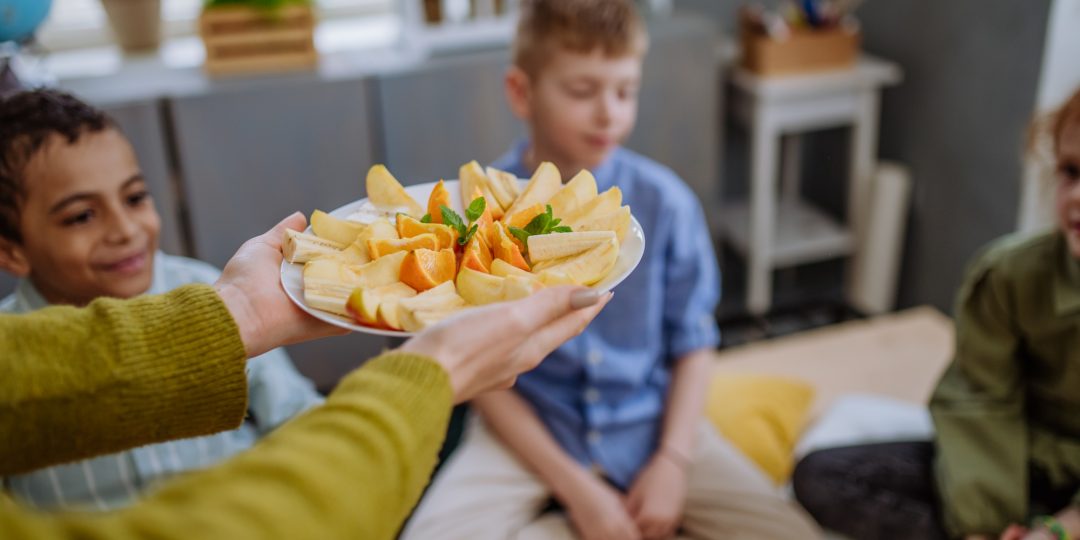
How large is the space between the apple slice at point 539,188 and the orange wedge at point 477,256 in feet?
0.10

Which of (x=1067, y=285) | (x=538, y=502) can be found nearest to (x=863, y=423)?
(x=1067, y=285)

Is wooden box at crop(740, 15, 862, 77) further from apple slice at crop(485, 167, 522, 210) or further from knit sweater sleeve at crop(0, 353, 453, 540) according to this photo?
knit sweater sleeve at crop(0, 353, 453, 540)

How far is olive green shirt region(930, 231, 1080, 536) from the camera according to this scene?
1041 millimetres

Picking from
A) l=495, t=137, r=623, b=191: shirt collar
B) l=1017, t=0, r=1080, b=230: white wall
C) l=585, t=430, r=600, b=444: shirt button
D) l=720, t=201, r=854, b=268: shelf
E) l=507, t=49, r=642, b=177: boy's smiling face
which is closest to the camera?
l=495, t=137, r=623, b=191: shirt collar

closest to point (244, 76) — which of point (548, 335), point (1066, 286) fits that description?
point (548, 335)

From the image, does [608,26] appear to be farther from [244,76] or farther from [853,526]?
[244,76]

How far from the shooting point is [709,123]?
1.88m

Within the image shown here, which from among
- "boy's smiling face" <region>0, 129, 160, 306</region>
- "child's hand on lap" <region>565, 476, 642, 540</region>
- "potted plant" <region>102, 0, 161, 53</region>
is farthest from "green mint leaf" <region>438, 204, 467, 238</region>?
"potted plant" <region>102, 0, 161, 53</region>

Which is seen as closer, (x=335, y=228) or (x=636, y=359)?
(x=335, y=228)

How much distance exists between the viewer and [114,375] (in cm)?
54

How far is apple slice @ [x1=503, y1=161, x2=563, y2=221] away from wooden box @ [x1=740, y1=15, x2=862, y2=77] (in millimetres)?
1536

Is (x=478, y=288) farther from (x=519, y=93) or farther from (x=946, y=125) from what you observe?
(x=946, y=125)

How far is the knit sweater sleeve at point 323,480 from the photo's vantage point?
41 cm

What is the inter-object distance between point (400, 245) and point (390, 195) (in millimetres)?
51
